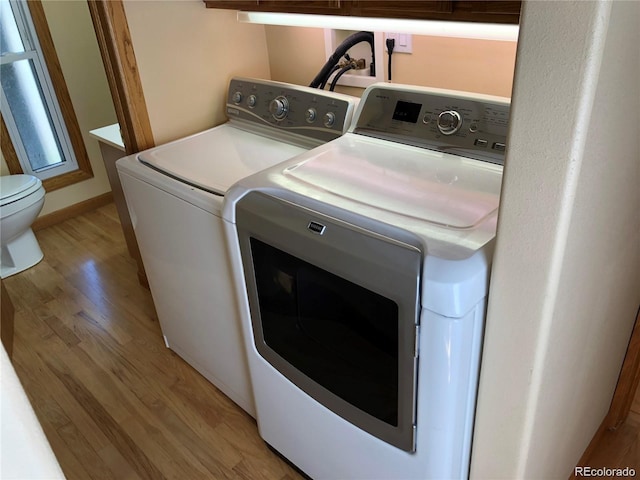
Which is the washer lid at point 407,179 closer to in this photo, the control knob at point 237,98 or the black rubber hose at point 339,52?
the black rubber hose at point 339,52

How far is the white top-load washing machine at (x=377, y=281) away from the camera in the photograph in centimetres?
106

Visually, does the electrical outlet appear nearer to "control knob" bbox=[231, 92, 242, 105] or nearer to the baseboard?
"control knob" bbox=[231, 92, 242, 105]

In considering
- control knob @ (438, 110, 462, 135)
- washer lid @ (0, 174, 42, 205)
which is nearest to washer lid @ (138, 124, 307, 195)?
control knob @ (438, 110, 462, 135)

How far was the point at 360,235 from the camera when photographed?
1.11 m

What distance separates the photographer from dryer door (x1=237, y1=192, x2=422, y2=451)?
1089mm

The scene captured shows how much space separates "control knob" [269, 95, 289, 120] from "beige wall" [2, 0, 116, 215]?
6.27 ft

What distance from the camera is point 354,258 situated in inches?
43.8

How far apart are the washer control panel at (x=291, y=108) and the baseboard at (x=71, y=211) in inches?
73.5

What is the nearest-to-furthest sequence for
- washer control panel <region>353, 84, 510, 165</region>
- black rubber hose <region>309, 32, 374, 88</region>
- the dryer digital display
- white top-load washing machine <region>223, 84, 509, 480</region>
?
white top-load washing machine <region>223, 84, 509, 480</region>, washer control panel <region>353, 84, 510, 165</region>, the dryer digital display, black rubber hose <region>309, 32, 374, 88</region>

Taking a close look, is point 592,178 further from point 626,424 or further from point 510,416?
point 626,424

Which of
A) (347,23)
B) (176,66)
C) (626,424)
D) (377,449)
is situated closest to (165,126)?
(176,66)

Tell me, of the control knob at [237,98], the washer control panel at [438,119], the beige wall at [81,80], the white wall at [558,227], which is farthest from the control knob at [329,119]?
the beige wall at [81,80]

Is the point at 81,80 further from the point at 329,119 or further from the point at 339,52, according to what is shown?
the point at 329,119

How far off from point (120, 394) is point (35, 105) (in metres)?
2.07
